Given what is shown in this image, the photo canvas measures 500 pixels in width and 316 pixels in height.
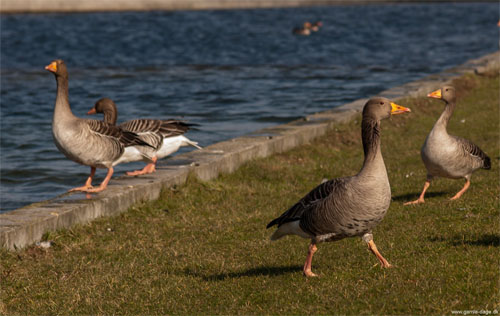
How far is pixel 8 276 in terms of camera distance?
10516mm

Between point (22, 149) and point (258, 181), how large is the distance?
8834 millimetres

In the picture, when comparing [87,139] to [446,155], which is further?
[87,139]

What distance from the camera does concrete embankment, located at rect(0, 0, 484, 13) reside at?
9625cm

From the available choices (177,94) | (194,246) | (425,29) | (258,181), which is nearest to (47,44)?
(177,94)

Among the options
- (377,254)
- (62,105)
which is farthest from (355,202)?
(62,105)

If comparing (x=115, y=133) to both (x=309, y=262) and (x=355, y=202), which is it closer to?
(x=309, y=262)

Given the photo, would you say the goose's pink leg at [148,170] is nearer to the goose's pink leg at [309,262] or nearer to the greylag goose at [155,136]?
the greylag goose at [155,136]

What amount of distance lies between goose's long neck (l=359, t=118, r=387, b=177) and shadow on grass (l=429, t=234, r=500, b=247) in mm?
2081

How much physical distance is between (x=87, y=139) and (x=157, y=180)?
1.72 meters

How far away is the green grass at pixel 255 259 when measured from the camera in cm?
815

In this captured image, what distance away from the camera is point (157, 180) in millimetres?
14602

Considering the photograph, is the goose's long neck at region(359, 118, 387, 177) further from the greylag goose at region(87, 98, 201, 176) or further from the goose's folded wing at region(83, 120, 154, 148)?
the greylag goose at region(87, 98, 201, 176)

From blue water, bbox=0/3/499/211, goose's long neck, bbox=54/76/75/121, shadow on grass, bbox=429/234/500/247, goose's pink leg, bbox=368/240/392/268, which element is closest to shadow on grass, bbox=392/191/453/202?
shadow on grass, bbox=429/234/500/247

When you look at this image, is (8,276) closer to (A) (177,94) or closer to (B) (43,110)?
(B) (43,110)
